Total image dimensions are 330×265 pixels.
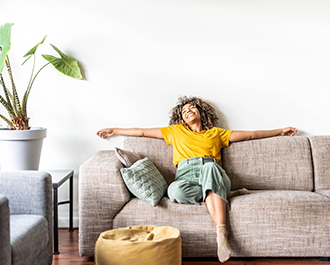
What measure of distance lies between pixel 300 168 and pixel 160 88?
51.0 inches

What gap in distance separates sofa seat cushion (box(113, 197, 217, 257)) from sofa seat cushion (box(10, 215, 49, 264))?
53 centimetres

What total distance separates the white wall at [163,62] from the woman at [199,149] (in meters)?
0.13

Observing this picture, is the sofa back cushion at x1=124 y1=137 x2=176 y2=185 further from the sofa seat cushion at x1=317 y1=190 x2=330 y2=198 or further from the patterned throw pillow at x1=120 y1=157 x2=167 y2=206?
the sofa seat cushion at x1=317 y1=190 x2=330 y2=198

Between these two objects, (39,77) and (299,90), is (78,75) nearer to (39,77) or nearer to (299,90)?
(39,77)

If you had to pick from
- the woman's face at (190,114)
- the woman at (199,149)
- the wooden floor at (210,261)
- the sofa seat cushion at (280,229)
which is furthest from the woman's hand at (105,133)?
the sofa seat cushion at (280,229)

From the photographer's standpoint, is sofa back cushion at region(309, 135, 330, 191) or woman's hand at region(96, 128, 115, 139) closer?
sofa back cushion at region(309, 135, 330, 191)

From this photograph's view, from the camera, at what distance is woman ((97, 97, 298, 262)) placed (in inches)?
84.0

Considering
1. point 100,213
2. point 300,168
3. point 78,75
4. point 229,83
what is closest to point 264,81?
point 229,83

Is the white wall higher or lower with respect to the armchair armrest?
higher

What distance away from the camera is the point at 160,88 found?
2859 mm

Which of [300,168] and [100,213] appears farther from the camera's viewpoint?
[300,168]

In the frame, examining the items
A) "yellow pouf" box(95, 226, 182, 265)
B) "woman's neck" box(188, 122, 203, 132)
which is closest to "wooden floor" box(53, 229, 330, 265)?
"yellow pouf" box(95, 226, 182, 265)

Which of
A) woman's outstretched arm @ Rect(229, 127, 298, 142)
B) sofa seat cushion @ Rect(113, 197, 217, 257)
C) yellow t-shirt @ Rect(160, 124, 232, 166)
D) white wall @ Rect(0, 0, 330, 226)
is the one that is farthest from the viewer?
white wall @ Rect(0, 0, 330, 226)

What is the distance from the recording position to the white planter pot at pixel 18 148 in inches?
92.5
